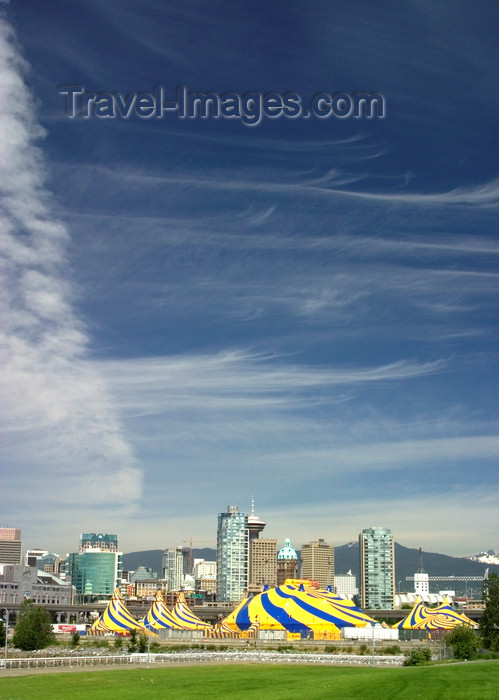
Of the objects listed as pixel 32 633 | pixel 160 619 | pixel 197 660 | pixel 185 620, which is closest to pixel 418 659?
pixel 197 660

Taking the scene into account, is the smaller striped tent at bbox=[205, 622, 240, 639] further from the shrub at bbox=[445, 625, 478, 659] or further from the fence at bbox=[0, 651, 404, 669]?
the shrub at bbox=[445, 625, 478, 659]

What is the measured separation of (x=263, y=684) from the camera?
53.3 metres

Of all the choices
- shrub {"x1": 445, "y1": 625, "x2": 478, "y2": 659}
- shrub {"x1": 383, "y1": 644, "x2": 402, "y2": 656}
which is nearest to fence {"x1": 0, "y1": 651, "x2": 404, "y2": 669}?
shrub {"x1": 445, "y1": 625, "x2": 478, "y2": 659}

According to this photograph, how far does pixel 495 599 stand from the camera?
374 feet

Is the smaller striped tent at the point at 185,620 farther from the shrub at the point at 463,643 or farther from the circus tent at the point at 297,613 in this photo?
the shrub at the point at 463,643

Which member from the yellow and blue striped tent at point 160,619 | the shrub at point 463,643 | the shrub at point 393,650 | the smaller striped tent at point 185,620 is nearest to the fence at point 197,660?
the shrub at point 463,643

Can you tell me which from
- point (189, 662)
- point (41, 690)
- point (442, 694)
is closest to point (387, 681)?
point (442, 694)

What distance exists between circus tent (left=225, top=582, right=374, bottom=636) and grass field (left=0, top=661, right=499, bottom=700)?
42651mm

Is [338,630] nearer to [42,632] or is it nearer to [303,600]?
[303,600]

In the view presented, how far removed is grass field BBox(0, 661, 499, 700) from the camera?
46312 millimetres

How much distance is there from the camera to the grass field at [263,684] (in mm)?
46312

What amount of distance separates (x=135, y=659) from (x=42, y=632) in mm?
20101

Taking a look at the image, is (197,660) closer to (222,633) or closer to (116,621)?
(222,633)

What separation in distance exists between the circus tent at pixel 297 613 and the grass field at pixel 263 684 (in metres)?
42.7
